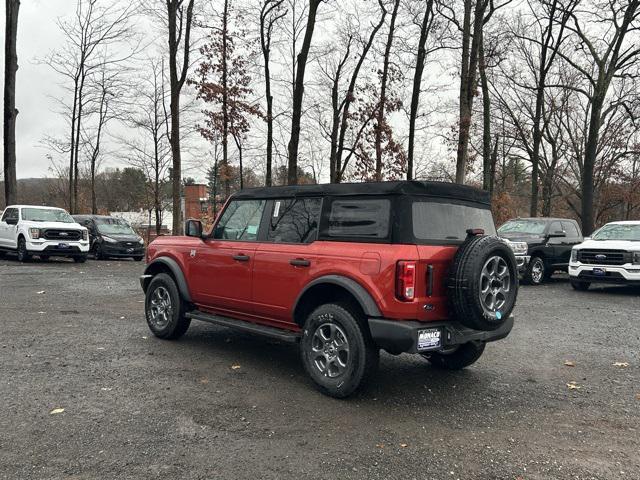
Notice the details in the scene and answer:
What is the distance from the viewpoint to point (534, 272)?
14.4 metres

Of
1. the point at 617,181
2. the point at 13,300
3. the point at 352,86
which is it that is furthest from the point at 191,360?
the point at 617,181

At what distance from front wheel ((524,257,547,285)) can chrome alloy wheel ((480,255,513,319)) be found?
33.1 ft

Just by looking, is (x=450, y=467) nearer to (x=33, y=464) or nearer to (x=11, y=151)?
(x=33, y=464)

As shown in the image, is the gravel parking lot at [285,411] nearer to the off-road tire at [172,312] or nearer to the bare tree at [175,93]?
the off-road tire at [172,312]

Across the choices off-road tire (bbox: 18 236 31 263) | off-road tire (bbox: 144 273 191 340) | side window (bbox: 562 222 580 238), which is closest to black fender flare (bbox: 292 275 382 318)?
off-road tire (bbox: 144 273 191 340)

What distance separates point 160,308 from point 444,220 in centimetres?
391

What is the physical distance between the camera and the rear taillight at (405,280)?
4371 mm

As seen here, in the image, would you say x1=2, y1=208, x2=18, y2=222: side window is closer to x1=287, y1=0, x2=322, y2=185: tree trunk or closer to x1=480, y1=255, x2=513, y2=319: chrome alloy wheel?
x1=287, y1=0, x2=322, y2=185: tree trunk

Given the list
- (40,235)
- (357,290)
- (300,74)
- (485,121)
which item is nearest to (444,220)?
(357,290)

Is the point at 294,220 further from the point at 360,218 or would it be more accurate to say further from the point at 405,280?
the point at 405,280

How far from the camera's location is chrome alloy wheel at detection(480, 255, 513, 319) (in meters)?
4.62

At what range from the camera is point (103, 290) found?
37.4 feet

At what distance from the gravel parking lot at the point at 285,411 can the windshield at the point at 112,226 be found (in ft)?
44.6

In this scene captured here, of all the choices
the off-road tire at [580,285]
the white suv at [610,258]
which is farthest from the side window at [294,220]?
the off-road tire at [580,285]
